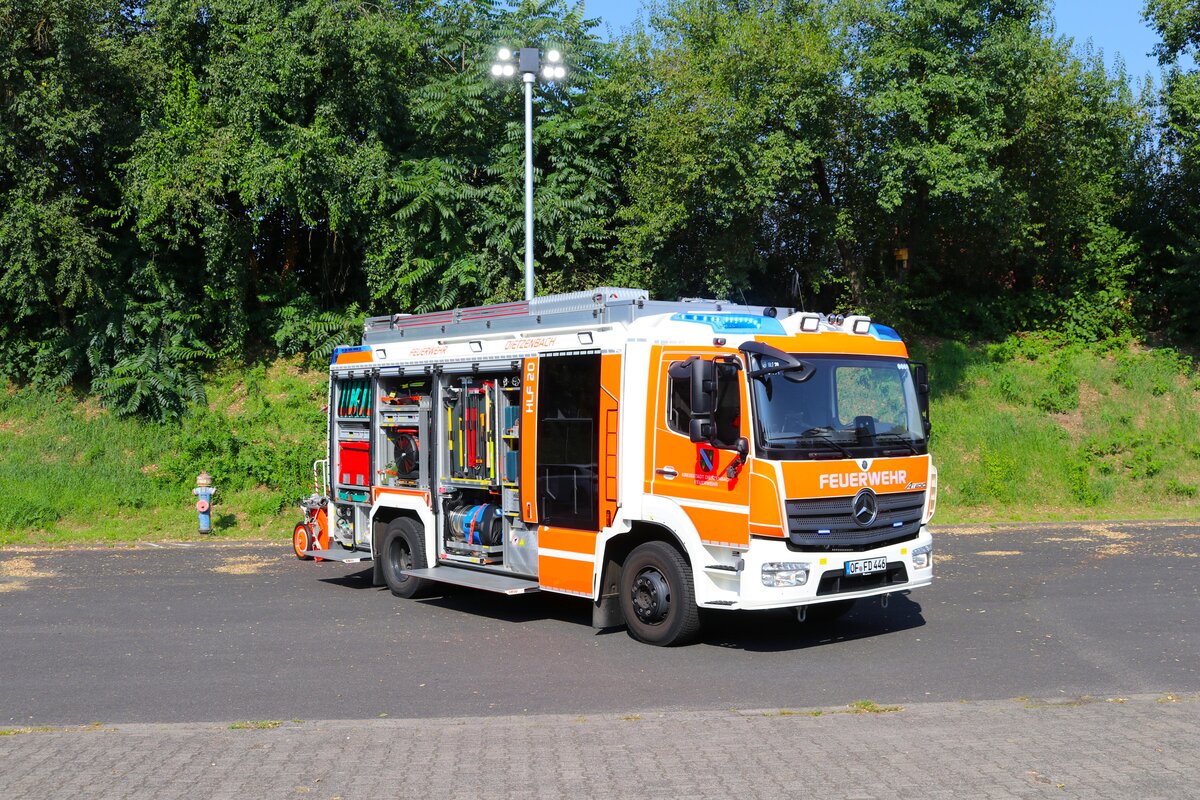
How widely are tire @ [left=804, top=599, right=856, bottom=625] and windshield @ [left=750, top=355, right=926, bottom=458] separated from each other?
1.95m

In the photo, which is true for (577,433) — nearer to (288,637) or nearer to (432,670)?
(432,670)

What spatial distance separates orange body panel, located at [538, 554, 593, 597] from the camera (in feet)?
34.5

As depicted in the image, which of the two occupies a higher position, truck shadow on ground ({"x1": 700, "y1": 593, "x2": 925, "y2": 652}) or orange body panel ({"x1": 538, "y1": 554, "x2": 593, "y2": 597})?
orange body panel ({"x1": 538, "y1": 554, "x2": 593, "y2": 597})

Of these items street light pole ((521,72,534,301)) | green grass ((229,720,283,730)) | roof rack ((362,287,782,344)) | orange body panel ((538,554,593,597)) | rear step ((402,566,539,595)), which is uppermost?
street light pole ((521,72,534,301))

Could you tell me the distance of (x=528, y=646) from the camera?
33.2ft

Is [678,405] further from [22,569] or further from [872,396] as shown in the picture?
[22,569]

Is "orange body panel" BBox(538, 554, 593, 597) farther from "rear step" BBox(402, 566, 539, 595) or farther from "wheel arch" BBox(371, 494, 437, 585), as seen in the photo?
"wheel arch" BBox(371, 494, 437, 585)

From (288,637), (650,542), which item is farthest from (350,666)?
(650,542)

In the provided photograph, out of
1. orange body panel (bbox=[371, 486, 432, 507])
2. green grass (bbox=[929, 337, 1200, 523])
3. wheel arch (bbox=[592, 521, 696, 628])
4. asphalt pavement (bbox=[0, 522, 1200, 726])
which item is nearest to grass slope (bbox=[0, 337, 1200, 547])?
green grass (bbox=[929, 337, 1200, 523])

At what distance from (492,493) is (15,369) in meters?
17.9

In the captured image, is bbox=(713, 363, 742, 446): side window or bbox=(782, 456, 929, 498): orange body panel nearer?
bbox=(782, 456, 929, 498): orange body panel

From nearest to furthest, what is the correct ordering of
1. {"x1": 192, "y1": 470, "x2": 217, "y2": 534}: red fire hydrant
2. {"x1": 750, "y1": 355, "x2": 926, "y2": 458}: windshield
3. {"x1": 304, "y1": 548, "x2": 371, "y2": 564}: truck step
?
{"x1": 750, "y1": 355, "x2": 926, "y2": 458}: windshield, {"x1": 304, "y1": 548, "x2": 371, "y2": 564}: truck step, {"x1": 192, "y1": 470, "x2": 217, "y2": 534}: red fire hydrant

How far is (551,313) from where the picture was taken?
441 inches

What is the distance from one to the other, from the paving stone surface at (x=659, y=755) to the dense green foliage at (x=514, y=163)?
47.2 feet
